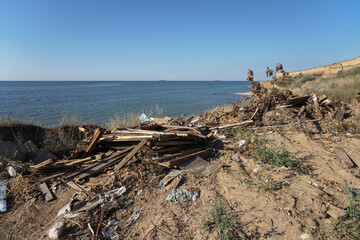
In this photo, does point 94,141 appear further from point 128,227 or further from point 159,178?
point 128,227

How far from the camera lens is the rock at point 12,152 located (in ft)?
15.7

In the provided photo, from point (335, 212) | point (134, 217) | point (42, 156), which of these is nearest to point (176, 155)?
point (134, 217)

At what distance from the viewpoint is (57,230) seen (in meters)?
2.56

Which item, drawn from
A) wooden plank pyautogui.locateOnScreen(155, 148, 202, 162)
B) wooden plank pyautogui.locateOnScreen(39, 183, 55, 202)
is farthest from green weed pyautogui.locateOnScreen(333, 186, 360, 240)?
wooden plank pyautogui.locateOnScreen(39, 183, 55, 202)

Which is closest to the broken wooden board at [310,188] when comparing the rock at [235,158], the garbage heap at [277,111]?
the rock at [235,158]

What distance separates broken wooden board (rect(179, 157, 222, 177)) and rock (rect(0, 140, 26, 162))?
13.9 feet

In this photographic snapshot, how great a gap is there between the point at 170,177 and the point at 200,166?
71 cm

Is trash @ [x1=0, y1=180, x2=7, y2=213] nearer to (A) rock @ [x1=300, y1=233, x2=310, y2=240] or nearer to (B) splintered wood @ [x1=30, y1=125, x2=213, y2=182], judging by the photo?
(B) splintered wood @ [x1=30, y1=125, x2=213, y2=182]

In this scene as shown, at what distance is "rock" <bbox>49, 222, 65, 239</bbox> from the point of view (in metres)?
2.53

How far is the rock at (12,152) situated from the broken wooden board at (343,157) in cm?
758

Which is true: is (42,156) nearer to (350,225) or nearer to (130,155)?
(130,155)

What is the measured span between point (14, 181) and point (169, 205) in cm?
318

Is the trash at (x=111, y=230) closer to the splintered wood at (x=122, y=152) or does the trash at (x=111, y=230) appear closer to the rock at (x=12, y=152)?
the splintered wood at (x=122, y=152)

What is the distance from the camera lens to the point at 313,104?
709 cm
